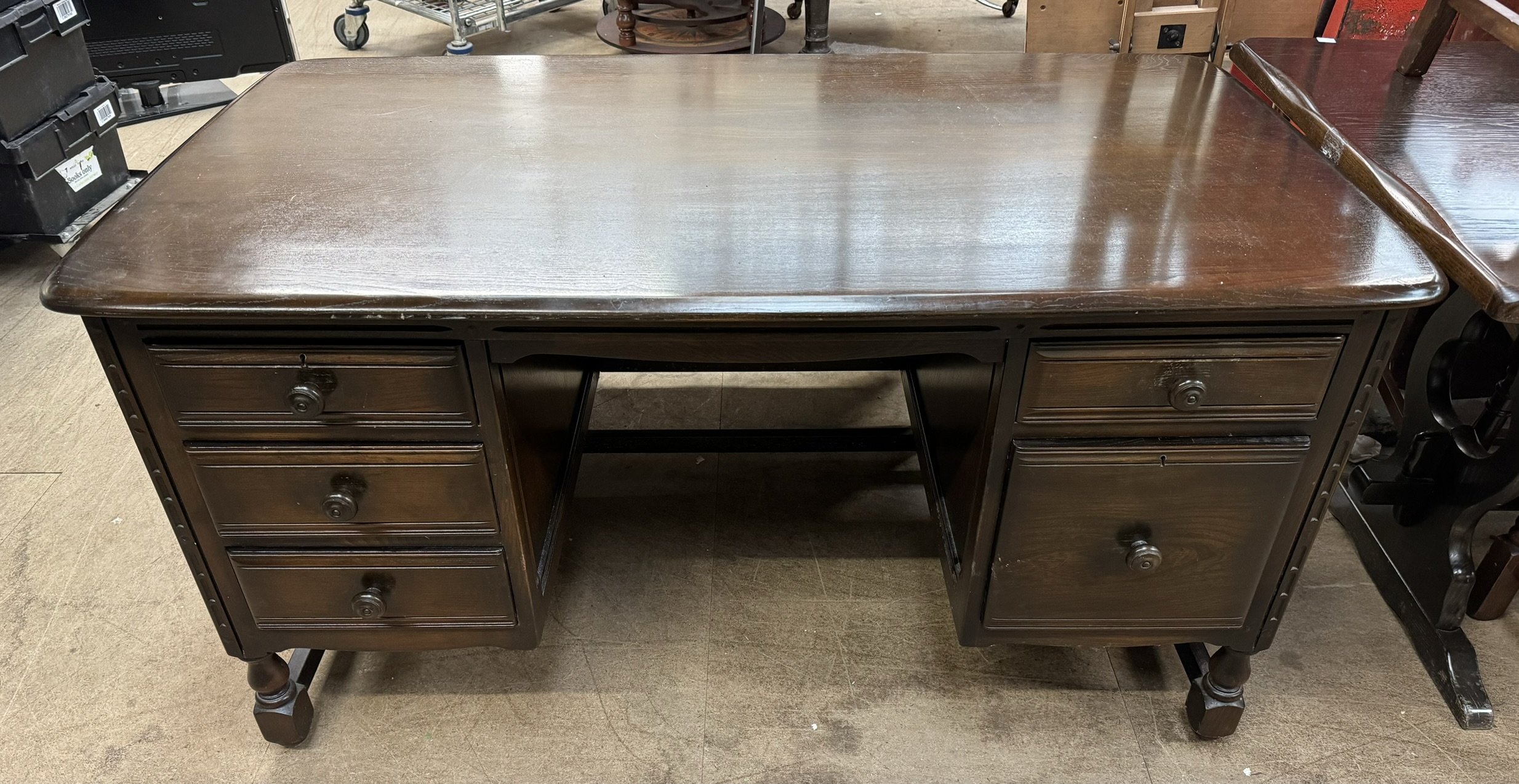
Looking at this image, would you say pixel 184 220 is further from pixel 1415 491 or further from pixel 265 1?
pixel 265 1

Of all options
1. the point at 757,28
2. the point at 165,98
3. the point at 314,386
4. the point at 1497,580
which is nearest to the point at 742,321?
the point at 314,386

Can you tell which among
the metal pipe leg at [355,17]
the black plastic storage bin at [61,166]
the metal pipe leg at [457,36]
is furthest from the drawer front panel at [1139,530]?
the metal pipe leg at [355,17]

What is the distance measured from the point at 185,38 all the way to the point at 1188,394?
11.1ft

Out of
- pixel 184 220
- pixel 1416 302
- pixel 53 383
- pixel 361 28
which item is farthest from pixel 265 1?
pixel 1416 302

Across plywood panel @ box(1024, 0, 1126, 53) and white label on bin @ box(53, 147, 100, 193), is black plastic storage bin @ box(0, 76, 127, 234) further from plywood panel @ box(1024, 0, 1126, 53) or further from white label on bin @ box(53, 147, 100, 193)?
plywood panel @ box(1024, 0, 1126, 53)

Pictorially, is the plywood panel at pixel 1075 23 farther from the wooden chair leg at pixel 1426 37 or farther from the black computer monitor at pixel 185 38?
the black computer monitor at pixel 185 38

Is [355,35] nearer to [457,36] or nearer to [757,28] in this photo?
[457,36]

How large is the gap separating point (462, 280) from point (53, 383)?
1.79 metres

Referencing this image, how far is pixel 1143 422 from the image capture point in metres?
1.18

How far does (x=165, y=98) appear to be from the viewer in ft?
11.6

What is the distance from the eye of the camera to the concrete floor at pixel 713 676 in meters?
1.47

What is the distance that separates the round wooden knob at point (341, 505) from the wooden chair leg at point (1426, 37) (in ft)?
5.73

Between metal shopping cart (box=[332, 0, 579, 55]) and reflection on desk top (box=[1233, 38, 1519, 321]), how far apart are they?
289 centimetres

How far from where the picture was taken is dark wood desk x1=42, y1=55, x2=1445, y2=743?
107 cm
